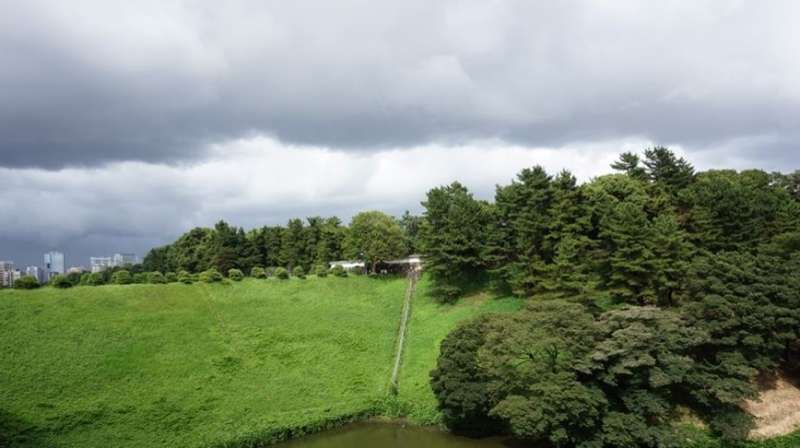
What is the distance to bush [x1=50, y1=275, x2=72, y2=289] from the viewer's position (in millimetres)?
44066

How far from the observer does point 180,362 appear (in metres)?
37.8

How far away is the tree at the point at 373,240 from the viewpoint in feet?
204

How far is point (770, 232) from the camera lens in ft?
138

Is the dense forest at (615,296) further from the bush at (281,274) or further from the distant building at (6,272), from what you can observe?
the distant building at (6,272)

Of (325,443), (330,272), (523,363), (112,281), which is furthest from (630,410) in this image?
(112,281)

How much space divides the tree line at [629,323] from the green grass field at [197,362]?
5.84 metres

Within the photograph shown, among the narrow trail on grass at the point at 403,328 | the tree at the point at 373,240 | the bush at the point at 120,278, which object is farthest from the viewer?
the tree at the point at 373,240

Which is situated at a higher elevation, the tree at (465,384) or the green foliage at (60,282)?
the green foliage at (60,282)

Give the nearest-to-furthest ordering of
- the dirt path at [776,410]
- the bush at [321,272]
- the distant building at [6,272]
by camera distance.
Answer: the dirt path at [776,410] → the bush at [321,272] → the distant building at [6,272]

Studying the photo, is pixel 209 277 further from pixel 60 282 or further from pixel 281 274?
pixel 60 282

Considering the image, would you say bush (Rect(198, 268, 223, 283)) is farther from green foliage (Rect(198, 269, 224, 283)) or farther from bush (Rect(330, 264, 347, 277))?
bush (Rect(330, 264, 347, 277))

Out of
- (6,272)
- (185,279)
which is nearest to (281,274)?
(185,279)

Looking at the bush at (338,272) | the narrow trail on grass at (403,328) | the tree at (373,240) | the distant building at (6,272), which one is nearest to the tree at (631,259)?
the narrow trail on grass at (403,328)

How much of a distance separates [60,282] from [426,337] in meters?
31.0
